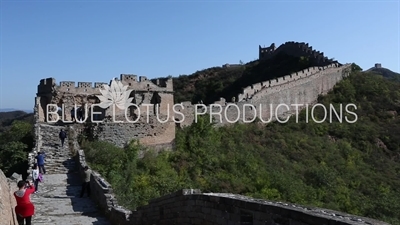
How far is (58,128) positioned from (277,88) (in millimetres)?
14526

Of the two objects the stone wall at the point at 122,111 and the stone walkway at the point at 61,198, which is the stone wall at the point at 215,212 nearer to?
the stone walkway at the point at 61,198

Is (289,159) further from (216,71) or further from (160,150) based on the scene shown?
(216,71)

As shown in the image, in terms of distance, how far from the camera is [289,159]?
2158 centimetres

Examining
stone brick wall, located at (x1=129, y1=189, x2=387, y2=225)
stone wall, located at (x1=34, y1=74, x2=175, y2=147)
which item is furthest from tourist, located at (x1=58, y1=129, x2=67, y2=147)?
stone brick wall, located at (x1=129, y1=189, x2=387, y2=225)

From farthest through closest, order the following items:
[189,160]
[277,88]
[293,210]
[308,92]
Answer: [308,92], [277,88], [189,160], [293,210]

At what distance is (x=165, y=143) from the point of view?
19047 mm

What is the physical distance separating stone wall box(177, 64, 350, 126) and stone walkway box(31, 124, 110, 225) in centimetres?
745

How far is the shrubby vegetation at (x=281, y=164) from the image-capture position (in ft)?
51.0

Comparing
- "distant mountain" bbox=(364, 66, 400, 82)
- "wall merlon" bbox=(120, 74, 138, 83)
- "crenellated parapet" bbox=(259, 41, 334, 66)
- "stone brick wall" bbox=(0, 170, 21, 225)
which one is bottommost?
"stone brick wall" bbox=(0, 170, 21, 225)

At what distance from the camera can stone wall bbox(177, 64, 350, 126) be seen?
23203mm

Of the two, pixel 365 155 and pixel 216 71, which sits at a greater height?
pixel 216 71

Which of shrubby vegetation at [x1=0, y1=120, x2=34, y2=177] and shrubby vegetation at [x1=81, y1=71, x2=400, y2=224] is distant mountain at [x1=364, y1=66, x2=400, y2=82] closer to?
shrubby vegetation at [x1=81, y1=71, x2=400, y2=224]

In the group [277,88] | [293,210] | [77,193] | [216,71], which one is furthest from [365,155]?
[216,71]

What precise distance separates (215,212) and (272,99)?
21.3 metres
